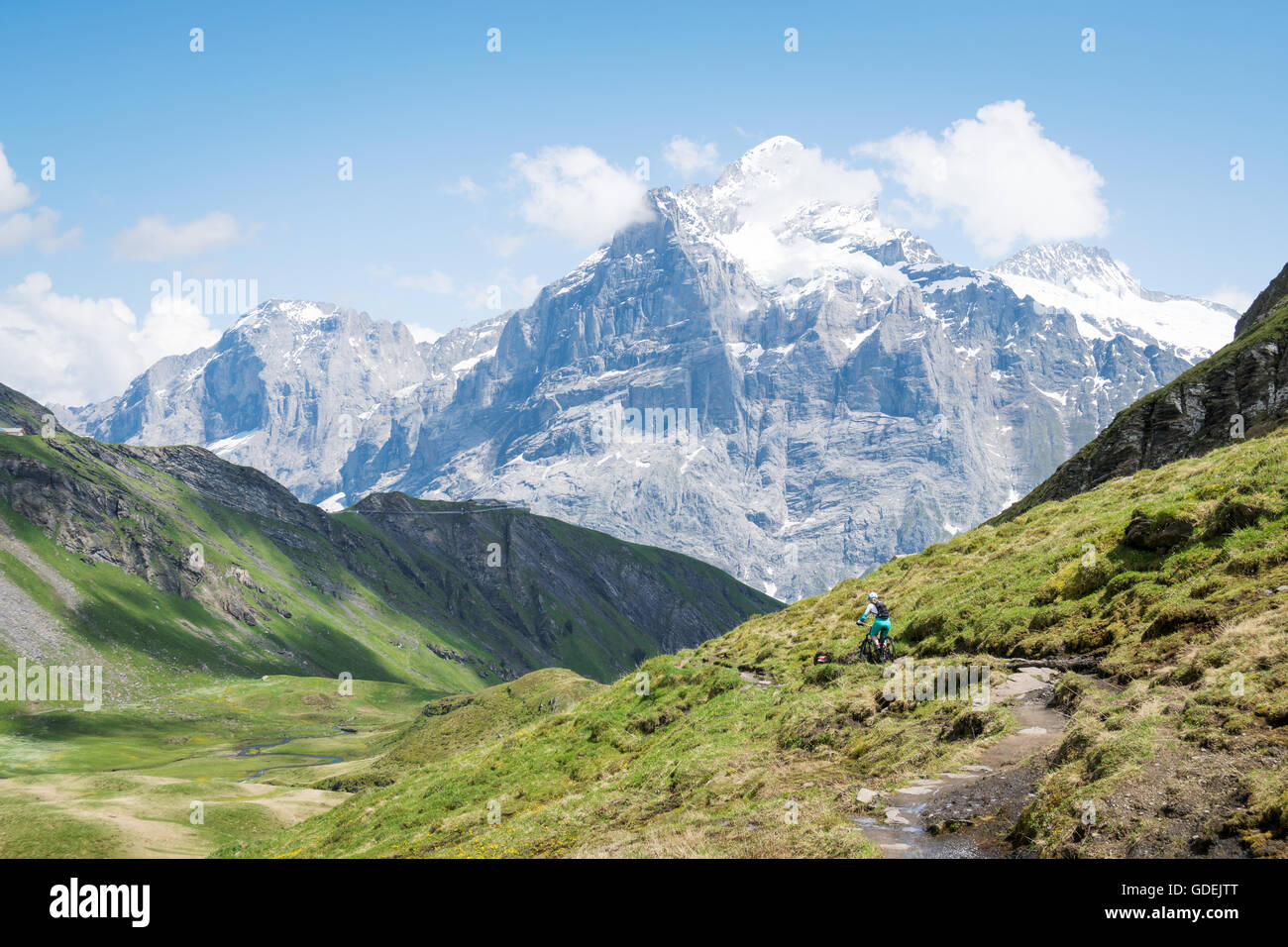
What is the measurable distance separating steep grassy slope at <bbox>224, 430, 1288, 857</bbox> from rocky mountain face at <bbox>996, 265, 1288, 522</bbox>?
175 feet

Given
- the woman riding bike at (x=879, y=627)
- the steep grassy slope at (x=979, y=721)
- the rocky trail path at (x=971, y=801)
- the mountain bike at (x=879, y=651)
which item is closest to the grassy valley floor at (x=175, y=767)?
the steep grassy slope at (x=979, y=721)

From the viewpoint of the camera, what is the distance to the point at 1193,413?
92312 millimetres

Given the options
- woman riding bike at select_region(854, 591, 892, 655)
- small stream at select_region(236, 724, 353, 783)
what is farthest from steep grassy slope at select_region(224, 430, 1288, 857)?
small stream at select_region(236, 724, 353, 783)

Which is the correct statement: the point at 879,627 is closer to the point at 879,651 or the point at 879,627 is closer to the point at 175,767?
the point at 879,651

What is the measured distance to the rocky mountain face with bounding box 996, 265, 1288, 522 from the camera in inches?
3433

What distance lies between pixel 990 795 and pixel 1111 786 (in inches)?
125

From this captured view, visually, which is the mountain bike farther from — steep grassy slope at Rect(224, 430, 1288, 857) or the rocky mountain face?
the rocky mountain face

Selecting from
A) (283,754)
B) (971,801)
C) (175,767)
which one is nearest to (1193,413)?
(971,801)

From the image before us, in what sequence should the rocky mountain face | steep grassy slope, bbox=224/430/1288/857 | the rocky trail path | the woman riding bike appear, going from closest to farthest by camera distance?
1. steep grassy slope, bbox=224/430/1288/857
2. the rocky trail path
3. the woman riding bike
4. the rocky mountain face

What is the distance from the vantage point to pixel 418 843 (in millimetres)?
29516

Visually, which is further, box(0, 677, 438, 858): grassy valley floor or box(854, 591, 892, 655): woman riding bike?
box(0, 677, 438, 858): grassy valley floor
